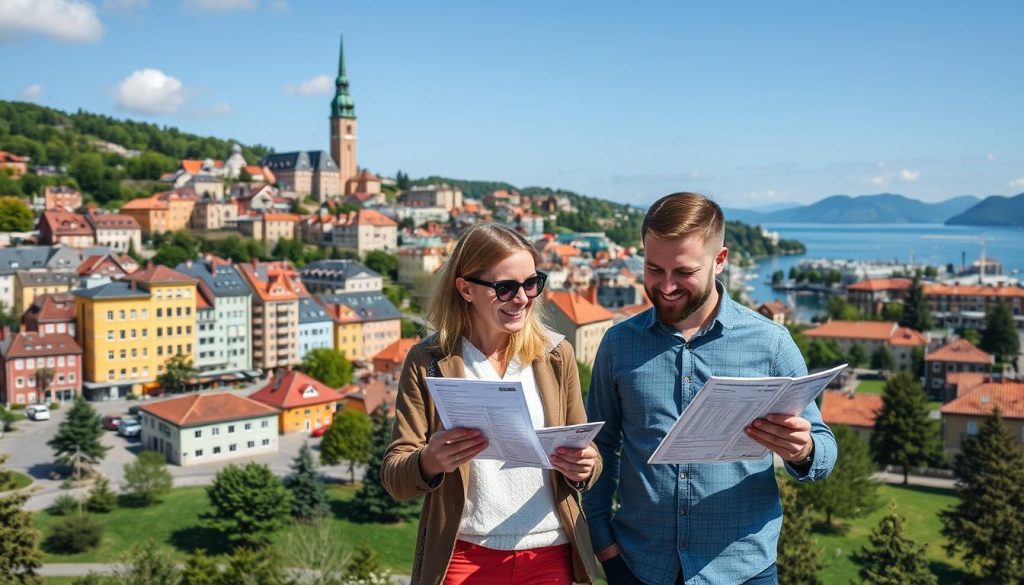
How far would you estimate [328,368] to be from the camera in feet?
136

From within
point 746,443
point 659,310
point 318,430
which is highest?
point 659,310

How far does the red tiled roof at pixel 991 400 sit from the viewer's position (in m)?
27.0

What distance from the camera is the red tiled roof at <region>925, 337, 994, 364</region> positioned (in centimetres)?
4050

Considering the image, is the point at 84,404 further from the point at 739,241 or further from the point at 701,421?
the point at 739,241

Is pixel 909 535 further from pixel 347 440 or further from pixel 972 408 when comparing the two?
pixel 347 440

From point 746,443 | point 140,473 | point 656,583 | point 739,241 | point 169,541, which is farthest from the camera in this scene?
point 739,241

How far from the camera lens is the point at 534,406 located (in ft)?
8.77

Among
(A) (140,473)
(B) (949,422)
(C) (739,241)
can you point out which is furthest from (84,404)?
(C) (739,241)

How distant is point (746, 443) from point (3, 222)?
68424 millimetres

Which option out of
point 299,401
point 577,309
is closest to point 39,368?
point 299,401

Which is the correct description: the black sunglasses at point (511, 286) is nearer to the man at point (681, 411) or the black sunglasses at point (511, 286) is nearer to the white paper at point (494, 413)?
the man at point (681, 411)

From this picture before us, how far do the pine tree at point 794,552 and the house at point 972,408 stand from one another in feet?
48.2

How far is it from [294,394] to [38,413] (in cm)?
1054

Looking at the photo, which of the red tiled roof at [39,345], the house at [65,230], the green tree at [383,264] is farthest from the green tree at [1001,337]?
the house at [65,230]
